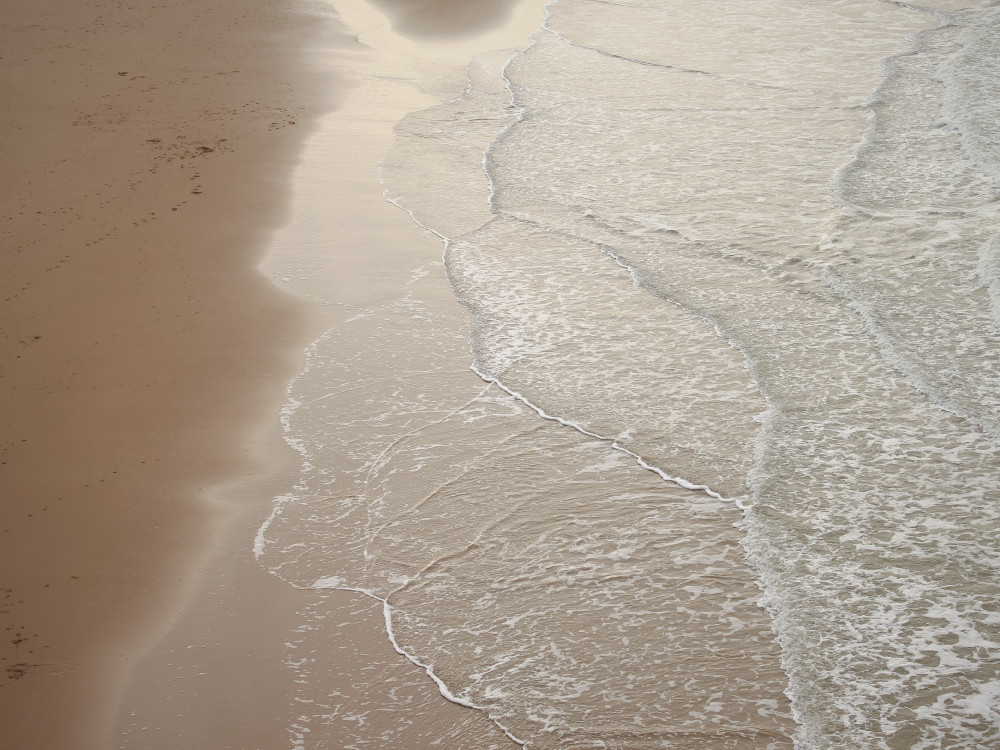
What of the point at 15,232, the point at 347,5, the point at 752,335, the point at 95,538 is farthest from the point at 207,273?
the point at 347,5

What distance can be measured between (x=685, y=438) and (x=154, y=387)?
7.48 ft

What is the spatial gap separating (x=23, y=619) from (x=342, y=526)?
1032 millimetres

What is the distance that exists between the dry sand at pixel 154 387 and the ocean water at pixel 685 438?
17cm

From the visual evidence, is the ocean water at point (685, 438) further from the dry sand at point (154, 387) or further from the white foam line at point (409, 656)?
the dry sand at point (154, 387)

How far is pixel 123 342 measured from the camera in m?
4.29

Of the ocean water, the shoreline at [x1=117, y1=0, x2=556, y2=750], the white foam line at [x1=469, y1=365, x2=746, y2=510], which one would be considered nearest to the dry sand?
the shoreline at [x1=117, y1=0, x2=556, y2=750]

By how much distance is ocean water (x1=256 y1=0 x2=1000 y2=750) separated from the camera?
2582mm

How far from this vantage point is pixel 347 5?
1112 cm

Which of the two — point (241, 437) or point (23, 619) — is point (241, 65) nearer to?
point (241, 437)

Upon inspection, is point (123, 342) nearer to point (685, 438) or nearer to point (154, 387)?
point (154, 387)

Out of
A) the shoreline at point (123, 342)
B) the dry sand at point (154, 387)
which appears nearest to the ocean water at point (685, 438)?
the dry sand at point (154, 387)

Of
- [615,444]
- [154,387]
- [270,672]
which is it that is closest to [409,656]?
[270,672]

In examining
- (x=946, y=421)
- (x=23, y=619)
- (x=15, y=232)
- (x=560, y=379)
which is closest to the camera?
(x=23, y=619)

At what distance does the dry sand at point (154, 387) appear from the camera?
2.65 metres
